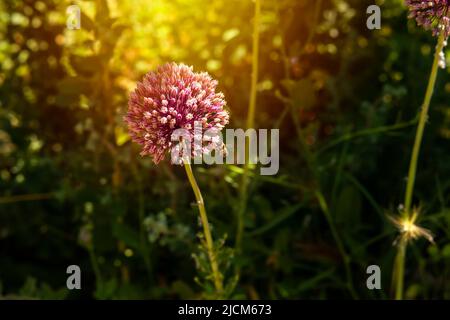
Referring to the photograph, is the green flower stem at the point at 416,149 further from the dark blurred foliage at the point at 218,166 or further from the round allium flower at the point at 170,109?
the round allium flower at the point at 170,109

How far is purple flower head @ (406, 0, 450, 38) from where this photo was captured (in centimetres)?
154

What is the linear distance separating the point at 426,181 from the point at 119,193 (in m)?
1.07

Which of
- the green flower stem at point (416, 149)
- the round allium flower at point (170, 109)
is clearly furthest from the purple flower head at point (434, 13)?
the round allium flower at point (170, 109)

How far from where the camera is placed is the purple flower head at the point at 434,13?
60.5 inches

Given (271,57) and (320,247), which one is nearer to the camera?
(320,247)

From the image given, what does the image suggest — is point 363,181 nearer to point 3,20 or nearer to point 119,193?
point 119,193

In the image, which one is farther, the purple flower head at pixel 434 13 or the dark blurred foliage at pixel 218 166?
the dark blurred foliage at pixel 218 166

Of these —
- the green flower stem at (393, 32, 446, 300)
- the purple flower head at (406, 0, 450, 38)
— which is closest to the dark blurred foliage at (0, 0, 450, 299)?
the green flower stem at (393, 32, 446, 300)

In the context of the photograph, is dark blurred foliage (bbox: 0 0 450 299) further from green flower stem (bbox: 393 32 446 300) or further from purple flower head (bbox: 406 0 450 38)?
purple flower head (bbox: 406 0 450 38)

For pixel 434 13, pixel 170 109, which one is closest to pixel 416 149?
pixel 434 13

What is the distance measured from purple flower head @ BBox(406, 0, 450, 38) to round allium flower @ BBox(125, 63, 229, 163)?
19.2 inches

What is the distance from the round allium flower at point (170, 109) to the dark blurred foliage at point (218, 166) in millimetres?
580

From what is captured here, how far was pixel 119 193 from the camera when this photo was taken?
2328mm
